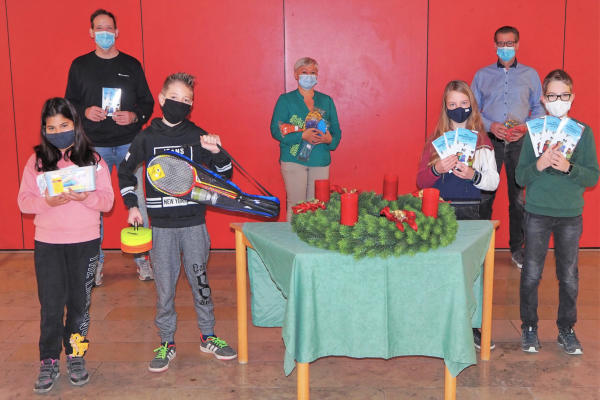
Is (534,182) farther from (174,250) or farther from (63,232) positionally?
(63,232)

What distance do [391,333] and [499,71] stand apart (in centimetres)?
307

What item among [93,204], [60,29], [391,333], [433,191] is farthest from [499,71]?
[60,29]

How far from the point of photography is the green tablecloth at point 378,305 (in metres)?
2.45

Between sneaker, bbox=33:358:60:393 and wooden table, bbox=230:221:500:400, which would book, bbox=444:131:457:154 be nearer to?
wooden table, bbox=230:221:500:400

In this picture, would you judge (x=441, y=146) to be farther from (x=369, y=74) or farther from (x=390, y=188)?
(x=369, y=74)

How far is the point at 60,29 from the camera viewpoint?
207 inches

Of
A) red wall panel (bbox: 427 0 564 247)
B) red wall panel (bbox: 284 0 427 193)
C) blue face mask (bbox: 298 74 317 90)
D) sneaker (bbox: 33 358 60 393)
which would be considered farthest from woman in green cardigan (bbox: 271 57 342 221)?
sneaker (bbox: 33 358 60 393)

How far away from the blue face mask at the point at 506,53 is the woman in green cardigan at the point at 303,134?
146cm

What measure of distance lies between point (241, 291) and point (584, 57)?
13.0 ft

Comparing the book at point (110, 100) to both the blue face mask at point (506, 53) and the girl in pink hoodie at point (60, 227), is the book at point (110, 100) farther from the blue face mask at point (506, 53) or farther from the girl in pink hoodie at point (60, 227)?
the blue face mask at point (506, 53)

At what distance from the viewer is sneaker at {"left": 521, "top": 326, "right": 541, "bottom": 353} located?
3328mm

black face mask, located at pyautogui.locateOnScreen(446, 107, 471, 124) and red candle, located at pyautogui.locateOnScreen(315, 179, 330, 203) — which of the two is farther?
black face mask, located at pyautogui.locateOnScreen(446, 107, 471, 124)

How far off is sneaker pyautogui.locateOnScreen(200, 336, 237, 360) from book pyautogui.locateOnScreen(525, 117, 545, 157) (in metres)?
2.01

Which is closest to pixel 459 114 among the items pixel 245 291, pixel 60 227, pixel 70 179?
pixel 245 291
